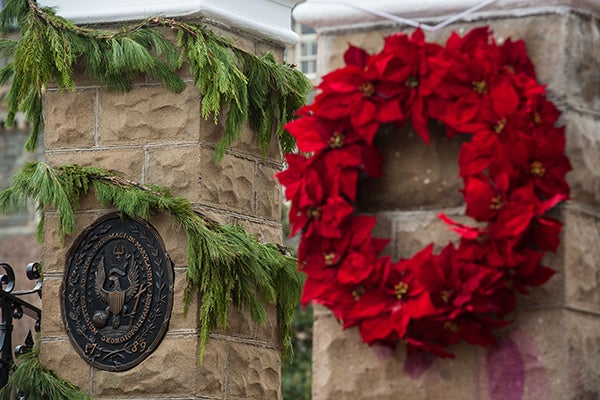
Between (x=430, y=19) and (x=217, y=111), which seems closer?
(x=430, y=19)

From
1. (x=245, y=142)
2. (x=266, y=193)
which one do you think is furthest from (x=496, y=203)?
(x=266, y=193)

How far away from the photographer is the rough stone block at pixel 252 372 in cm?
554

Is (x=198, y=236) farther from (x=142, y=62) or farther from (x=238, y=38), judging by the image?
(x=238, y=38)

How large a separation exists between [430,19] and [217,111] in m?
1.67

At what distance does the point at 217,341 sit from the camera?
214 inches

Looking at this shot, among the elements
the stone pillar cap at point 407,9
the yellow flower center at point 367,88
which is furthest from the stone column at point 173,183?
the yellow flower center at point 367,88

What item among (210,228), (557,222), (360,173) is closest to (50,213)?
(210,228)

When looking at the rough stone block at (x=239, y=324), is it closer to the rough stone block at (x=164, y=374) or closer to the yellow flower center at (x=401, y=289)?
the rough stone block at (x=164, y=374)

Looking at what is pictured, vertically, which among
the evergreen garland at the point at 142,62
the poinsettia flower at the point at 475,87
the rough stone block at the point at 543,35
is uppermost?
the evergreen garland at the point at 142,62

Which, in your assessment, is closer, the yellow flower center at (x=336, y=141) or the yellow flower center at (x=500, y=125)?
the yellow flower center at (x=500, y=125)

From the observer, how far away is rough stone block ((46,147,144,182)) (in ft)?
18.2

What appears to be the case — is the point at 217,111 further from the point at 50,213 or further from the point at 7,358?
the point at 7,358

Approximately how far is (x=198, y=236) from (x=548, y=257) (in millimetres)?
1949

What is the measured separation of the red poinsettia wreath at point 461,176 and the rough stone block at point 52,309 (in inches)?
80.6
